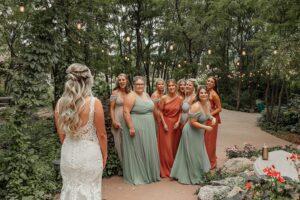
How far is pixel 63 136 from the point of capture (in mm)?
3553

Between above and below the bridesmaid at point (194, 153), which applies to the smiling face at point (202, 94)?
above

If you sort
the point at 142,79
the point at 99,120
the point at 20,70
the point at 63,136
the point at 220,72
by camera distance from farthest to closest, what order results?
the point at 220,72, the point at 142,79, the point at 20,70, the point at 63,136, the point at 99,120

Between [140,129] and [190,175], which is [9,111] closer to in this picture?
[140,129]

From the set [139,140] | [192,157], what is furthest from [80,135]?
[192,157]

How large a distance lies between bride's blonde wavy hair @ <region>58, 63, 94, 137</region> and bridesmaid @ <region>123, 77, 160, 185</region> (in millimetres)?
3081

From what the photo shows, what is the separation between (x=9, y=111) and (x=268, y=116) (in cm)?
1286

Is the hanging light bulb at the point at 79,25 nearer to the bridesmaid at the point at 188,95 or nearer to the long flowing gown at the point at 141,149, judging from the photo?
the long flowing gown at the point at 141,149

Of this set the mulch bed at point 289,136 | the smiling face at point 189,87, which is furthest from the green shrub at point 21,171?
the mulch bed at point 289,136

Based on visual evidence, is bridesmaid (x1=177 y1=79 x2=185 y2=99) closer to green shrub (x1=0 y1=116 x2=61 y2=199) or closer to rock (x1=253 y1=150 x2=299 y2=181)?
rock (x1=253 y1=150 x2=299 y2=181)

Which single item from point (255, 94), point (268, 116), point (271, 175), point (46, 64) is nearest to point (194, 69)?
point (268, 116)

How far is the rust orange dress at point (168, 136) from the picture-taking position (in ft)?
22.4

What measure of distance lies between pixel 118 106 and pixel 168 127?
1205 millimetres

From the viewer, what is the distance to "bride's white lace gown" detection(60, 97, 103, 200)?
3.33 meters

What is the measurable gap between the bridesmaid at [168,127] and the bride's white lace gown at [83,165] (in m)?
3.52
